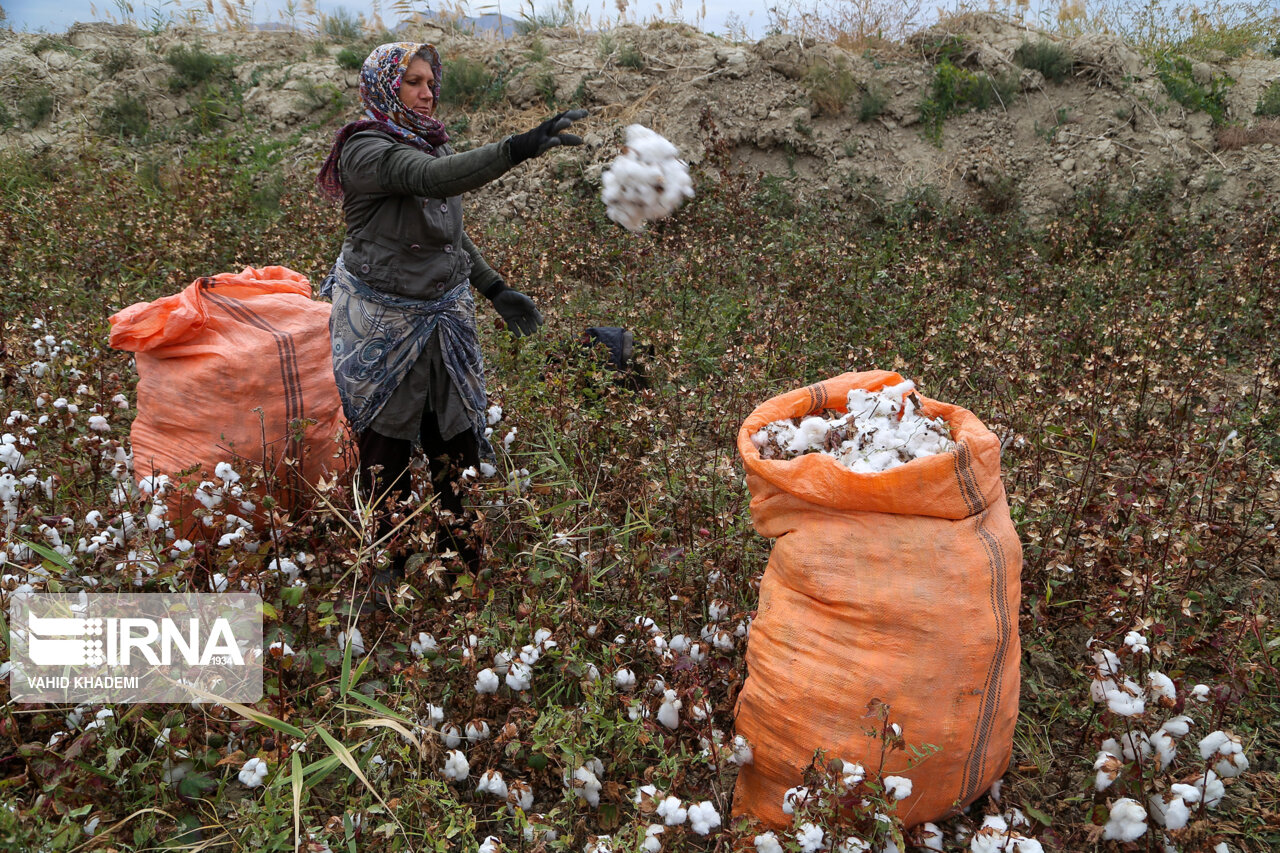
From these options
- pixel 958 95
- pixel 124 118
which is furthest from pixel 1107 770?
pixel 124 118

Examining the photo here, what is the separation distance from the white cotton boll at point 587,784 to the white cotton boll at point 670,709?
0.20 meters

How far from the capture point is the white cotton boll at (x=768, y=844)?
1537 mm

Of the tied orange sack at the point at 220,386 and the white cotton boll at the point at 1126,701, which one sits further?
the tied orange sack at the point at 220,386

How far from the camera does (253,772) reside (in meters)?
1.73

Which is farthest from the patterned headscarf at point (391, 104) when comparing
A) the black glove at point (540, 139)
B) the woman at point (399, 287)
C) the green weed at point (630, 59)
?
the green weed at point (630, 59)

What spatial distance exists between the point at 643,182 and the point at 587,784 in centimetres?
167

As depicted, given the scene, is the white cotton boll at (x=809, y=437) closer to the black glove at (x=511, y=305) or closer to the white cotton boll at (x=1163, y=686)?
the white cotton boll at (x=1163, y=686)

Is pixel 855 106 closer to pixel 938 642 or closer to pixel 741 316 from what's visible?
pixel 741 316

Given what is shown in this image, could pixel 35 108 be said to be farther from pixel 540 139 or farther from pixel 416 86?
pixel 540 139

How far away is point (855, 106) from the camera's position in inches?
284

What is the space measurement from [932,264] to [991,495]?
3.51m

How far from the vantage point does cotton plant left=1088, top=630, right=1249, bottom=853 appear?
5.14 feet

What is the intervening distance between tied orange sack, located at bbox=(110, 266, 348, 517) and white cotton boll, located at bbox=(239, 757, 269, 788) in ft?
3.35

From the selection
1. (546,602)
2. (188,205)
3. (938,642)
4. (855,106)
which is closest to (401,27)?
(188,205)
